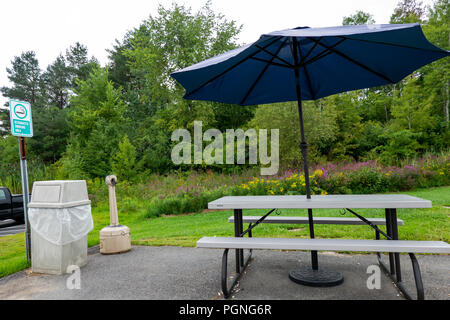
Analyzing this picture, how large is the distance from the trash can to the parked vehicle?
6341 mm

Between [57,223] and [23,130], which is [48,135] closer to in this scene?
[23,130]

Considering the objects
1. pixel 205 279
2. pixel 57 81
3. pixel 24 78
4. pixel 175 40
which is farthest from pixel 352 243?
pixel 24 78

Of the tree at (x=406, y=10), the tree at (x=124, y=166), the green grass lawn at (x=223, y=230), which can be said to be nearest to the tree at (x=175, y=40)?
the tree at (x=124, y=166)

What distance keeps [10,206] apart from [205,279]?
27.4 feet

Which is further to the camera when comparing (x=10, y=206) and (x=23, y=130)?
(x=10, y=206)

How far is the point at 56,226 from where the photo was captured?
354 cm

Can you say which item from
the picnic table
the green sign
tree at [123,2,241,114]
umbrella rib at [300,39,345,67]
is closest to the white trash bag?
the green sign

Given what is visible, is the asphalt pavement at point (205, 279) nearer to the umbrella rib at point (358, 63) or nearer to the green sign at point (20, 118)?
the green sign at point (20, 118)

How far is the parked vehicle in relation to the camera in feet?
28.0

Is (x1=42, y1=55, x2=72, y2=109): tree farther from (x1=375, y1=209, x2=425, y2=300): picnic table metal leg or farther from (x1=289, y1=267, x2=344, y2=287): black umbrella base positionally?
(x1=375, y1=209, x2=425, y2=300): picnic table metal leg

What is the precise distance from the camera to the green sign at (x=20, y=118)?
4027 mm

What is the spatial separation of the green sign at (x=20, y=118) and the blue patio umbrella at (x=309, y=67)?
2583 millimetres

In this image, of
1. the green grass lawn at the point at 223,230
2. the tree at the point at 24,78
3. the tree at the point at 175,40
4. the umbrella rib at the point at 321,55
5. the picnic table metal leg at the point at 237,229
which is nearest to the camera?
the umbrella rib at the point at 321,55

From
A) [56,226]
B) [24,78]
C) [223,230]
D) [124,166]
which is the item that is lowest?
[223,230]
